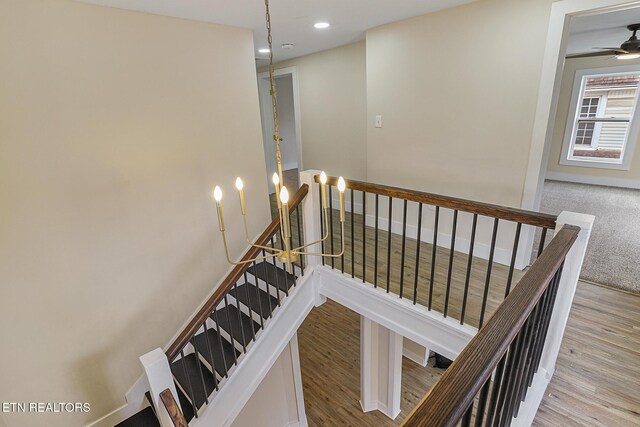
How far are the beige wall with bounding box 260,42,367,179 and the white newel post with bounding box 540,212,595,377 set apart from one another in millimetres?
2921

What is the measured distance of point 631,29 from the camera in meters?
3.67

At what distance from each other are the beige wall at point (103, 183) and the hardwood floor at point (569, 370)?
182cm

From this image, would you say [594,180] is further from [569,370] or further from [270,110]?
[270,110]

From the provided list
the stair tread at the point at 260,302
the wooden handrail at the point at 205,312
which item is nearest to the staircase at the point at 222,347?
the stair tread at the point at 260,302

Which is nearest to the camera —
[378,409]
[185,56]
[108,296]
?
[108,296]

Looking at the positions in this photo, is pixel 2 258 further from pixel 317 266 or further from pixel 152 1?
pixel 317 266

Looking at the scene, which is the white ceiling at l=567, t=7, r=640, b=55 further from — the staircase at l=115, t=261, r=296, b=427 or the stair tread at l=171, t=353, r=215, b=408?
the stair tread at l=171, t=353, r=215, b=408

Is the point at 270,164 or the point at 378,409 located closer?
the point at 378,409

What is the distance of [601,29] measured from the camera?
149 inches

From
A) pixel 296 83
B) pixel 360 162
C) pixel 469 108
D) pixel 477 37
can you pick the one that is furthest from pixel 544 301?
pixel 296 83

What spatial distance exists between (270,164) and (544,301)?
5153 millimetres

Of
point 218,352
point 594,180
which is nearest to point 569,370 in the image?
point 218,352

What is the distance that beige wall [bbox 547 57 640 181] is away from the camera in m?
5.44

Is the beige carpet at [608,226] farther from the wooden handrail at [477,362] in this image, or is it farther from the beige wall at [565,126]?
the wooden handrail at [477,362]
